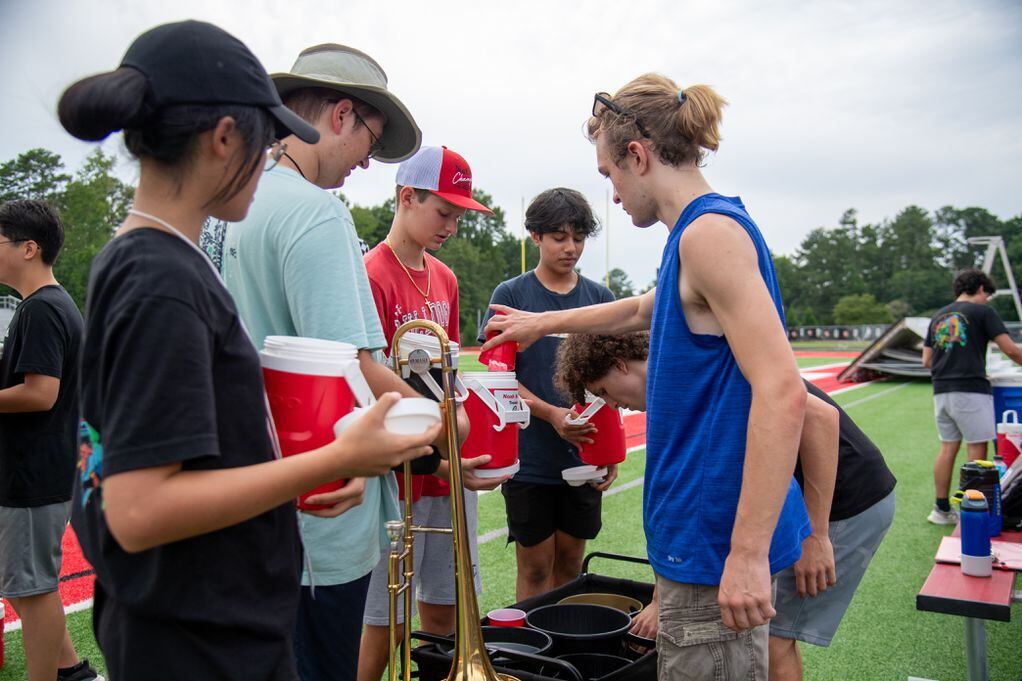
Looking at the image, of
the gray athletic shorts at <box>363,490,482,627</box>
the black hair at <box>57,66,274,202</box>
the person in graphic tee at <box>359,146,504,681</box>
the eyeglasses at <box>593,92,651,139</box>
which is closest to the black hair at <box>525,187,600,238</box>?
the person in graphic tee at <box>359,146,504,681</box>

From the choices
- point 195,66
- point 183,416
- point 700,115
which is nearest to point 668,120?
point 700,115

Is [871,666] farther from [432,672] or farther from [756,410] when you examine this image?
[756,410]

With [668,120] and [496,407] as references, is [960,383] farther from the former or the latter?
[668,120]

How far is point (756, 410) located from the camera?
5.94ft

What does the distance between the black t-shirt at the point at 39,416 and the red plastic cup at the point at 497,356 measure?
1938 millimetres

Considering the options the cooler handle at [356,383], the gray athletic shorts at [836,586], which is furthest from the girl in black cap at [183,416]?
the gray athletic shorts at [836,586]

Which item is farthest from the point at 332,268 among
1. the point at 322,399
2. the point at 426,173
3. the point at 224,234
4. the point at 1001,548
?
the point at 1001,548

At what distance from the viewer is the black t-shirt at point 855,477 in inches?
115

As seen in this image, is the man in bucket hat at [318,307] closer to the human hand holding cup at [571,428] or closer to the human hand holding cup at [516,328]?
the human hand holding cup at [516,328]

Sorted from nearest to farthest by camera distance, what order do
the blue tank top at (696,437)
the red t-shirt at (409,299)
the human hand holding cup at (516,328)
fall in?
1. the blue tank top at (696,437)
2. the human hand holding cup at (516,328)
3. the red t-shirt at (409,299)

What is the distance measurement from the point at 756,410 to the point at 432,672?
156cm

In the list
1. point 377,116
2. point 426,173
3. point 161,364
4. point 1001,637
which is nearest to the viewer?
point 161,364

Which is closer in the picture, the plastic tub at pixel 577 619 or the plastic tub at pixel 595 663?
the plastic tub at pixel 595 663

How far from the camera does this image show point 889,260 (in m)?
110
